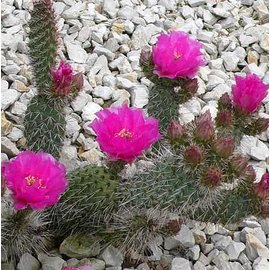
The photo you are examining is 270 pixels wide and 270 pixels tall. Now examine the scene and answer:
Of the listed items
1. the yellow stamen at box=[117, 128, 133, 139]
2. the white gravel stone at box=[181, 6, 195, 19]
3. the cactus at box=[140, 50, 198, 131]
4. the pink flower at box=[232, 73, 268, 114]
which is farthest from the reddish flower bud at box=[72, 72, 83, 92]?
the white gravel stone at box=[181, 6, 195, 19]

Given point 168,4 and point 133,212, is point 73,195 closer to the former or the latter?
point 133,212

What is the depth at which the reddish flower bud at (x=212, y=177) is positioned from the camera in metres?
1.63

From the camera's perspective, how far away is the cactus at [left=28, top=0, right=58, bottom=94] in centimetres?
199

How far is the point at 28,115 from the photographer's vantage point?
6.81ft

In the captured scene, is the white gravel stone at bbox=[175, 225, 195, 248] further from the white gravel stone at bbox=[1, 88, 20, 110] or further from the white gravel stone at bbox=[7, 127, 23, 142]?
the white gravel stone at bbox=[1, 88, 20, 110]

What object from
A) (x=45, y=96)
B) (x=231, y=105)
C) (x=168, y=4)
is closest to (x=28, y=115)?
(x=45, y=96)

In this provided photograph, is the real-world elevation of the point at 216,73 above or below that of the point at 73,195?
below

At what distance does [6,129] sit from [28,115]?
0.27 meters

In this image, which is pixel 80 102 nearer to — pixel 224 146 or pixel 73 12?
pixel 73 12

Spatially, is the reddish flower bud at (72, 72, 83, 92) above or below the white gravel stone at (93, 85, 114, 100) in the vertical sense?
above

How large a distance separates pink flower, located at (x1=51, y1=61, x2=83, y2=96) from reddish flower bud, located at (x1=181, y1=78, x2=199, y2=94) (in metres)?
0.26

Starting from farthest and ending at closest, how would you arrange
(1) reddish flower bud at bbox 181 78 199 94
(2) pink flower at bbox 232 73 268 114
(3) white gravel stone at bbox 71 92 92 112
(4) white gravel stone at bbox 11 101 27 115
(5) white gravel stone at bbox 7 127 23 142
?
(3) white gravel stone at bbox 71 92 92 112 → (4) white gravel stone at bbox 11 101 27 115 → (5) white gravel stone at bbox 7 127 23 142 → (1) reddish flower bud at bbox 181 78 199 94 → (2) pink flower at bbox 232 73 268 114

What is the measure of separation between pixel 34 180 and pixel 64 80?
0.34 metres

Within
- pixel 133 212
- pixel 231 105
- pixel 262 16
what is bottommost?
pixel 262 16
